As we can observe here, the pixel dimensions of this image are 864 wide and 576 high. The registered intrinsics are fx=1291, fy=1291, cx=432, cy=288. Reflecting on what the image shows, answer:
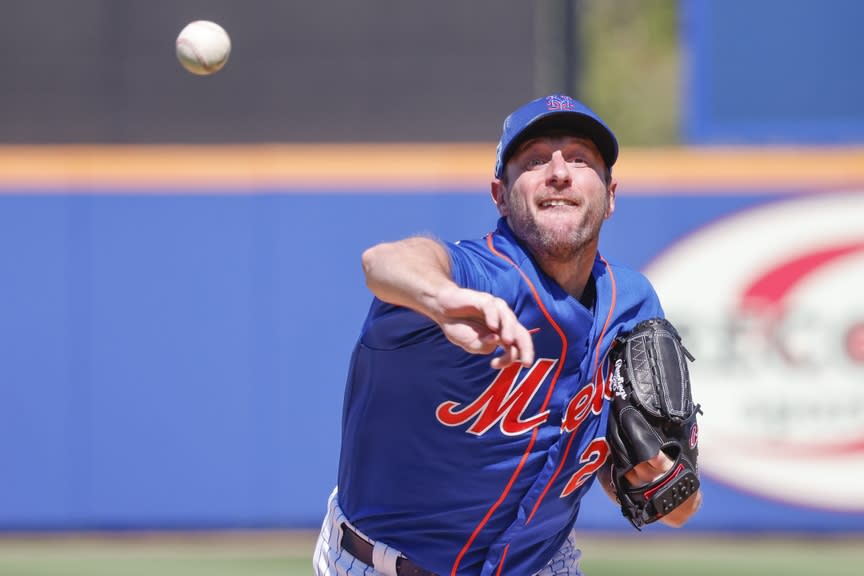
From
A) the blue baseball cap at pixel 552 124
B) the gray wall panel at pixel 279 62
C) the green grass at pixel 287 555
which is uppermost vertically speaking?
the gray wall panel at pixel 279 62

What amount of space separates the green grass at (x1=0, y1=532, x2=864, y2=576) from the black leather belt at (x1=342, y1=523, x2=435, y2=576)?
311 centimetres

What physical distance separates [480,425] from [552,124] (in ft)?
2.28

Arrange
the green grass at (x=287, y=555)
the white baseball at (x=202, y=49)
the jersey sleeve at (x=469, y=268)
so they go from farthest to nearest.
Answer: the green grass at (x=287, y=555) < the white baseball at (x=202, y=49) < the jersey sleeve at (x=469, y=268)

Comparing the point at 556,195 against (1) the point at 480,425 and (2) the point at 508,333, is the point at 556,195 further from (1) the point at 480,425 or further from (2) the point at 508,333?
(2) the point at 508,333

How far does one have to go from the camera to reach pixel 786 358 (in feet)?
23.0

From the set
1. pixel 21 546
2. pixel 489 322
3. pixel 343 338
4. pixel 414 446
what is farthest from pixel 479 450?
pixel 21 546

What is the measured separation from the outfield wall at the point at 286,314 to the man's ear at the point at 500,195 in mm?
3975

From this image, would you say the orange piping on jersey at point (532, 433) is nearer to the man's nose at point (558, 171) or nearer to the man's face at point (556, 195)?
the man's face at point (556, 195)

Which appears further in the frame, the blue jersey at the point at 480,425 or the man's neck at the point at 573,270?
the man's neck at the point at 573,270

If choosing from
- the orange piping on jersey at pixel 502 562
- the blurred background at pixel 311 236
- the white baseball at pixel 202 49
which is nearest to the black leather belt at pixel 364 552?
the orange piping on jersey at pixel 502 562

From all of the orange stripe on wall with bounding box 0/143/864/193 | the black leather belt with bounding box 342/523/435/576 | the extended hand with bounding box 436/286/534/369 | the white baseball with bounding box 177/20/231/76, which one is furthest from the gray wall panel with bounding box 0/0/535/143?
the extended hand with bounding box 436/286/534/369

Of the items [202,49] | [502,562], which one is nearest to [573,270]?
[502,562]

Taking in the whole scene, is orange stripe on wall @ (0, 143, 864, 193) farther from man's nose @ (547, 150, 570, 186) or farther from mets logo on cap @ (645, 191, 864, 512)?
man's nose @ (547, 150, 570, 186)

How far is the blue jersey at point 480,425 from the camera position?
2795 mm
